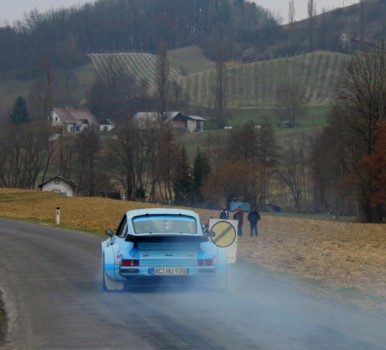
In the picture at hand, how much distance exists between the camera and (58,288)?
1681 cm

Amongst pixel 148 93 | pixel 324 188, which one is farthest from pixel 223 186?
pixel 148 93

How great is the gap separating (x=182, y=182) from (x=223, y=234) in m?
82.1

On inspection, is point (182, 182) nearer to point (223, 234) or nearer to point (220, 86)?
point (220, 86)

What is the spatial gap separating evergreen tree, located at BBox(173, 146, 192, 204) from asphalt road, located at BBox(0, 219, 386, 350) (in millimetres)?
80653

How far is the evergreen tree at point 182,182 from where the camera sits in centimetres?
10050

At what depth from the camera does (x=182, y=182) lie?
10138 cm

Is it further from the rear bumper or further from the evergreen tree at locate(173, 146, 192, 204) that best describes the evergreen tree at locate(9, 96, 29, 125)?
the rear bumper

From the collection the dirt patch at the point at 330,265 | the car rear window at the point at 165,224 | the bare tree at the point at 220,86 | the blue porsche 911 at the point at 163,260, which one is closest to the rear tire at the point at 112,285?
the blue porsche 911 at the point at 163,260

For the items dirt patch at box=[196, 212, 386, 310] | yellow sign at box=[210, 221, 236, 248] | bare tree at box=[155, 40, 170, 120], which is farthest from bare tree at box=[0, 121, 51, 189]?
yellow sign at box=[210, 221, 236, 248]

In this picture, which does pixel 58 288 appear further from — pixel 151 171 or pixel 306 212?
pixel 151 171

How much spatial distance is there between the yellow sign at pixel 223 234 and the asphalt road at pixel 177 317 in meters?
0.71

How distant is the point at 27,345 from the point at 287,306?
16.1 ft

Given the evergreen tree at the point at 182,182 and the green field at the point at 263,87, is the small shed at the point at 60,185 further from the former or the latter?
the green field at the point at 263,87

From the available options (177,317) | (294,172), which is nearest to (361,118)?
(294,172)
